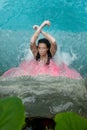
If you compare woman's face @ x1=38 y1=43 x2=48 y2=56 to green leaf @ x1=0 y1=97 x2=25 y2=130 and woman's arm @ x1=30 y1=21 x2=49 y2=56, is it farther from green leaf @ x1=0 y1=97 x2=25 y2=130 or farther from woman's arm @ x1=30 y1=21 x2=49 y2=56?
green leaf @ x1=0 y1=97 x2=25 y2=130

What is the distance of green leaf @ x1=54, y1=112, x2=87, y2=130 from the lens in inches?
13.3

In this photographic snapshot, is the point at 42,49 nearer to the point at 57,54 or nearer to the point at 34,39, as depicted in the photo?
the point at 34,39

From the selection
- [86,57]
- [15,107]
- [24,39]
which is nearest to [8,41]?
[24,39]

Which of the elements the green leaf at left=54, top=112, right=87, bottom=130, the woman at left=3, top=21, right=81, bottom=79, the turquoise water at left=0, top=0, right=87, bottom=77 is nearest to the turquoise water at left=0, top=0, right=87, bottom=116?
the turquoise water at left=0, top=0, right=87, bottom=77

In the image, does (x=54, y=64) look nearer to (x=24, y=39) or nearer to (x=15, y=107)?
(x=24, y=39)

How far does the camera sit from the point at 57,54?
137 inches

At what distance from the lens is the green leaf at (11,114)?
334mm

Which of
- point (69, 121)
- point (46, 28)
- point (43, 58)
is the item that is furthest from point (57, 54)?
point (69, 121)

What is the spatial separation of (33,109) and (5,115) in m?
1.85

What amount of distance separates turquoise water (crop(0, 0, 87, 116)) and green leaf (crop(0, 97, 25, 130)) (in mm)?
1820

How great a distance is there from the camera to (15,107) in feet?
1.12

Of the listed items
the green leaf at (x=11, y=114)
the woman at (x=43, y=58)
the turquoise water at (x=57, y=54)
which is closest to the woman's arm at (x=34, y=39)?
the woman at (x=43, y=58)

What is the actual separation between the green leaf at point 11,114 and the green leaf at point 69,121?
35 millimetres

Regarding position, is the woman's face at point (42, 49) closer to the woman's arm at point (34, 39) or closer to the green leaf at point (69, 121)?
the woman's arm at point (34, 39)
